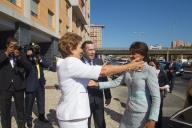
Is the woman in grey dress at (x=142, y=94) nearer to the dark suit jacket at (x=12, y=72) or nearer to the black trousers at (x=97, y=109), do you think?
the black trousers at (x=97, y=109)

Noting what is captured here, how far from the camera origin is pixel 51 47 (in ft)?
115

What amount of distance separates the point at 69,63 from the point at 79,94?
333 millimetres

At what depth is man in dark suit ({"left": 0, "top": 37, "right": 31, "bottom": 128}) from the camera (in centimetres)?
635

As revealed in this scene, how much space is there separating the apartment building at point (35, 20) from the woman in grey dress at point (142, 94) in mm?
4941

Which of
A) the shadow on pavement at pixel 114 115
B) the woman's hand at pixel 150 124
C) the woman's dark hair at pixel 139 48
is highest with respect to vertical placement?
the woman's dark hair at pixel 139 48

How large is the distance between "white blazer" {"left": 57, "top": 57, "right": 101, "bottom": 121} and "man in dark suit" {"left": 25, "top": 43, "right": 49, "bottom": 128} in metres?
4.15

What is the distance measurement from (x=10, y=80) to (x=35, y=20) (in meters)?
19.6

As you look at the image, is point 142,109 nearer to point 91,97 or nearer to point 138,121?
point 138,121

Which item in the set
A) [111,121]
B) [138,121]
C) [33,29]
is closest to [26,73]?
[111,121]

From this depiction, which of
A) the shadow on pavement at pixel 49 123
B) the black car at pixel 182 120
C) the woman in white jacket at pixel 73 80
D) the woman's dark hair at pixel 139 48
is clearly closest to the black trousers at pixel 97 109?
the woman's dark hair at pixel 139 48

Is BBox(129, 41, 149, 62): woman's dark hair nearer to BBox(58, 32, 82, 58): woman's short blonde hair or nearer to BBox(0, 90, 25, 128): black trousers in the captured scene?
BBox(58, 32, 82, 58): woman's short blonde hair

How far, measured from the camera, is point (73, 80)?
363 centimetres

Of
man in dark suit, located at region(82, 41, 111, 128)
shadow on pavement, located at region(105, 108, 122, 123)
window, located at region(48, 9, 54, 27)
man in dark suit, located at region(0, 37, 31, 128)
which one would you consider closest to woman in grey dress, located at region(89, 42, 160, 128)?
man in dark suit, located at region(82, 41, 111, 128)

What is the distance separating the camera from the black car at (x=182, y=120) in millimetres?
3885
